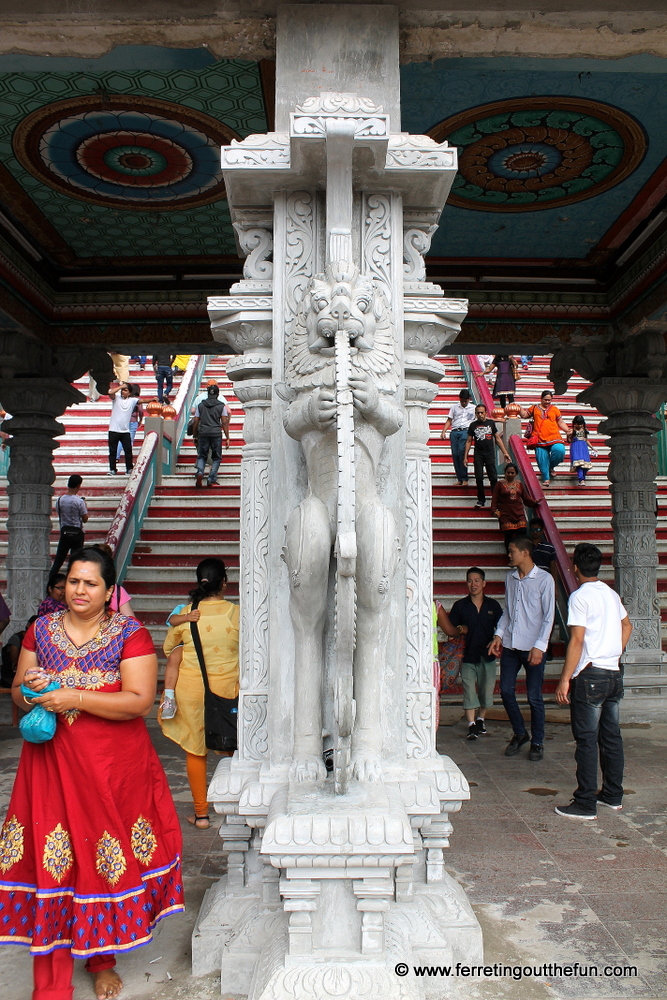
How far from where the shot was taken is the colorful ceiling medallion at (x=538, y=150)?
5.33 metres

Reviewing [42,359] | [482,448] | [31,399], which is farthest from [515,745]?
[42,359]

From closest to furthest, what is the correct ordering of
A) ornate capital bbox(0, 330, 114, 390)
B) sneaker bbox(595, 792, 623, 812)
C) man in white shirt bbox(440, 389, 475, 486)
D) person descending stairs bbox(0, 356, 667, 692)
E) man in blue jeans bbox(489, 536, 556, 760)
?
sneaker bbox(595, 792, 623, 812) < man in blue jeans bbox(489, 536, 556, 760) < ornate capital bbox(0, 330, 114, 390) < person descending stairs bbox(0, 356, 667, 692) < man in white shirt bbox(440, 389, 475, 486)

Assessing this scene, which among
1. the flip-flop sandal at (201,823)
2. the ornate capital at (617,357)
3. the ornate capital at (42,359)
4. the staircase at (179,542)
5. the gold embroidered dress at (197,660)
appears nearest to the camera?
the gold embroidered dress at (197,660)

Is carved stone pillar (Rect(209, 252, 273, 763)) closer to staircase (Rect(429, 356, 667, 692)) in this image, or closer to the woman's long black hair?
the woman's long black hair

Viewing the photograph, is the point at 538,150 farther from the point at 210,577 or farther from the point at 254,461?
the point at 210,577

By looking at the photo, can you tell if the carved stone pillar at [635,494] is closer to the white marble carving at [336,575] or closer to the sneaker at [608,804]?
the sneaker at [608,804]

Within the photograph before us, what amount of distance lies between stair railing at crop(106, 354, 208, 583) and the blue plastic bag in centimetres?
602

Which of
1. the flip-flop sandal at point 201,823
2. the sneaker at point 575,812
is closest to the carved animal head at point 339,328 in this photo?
the flip-flop sandal at point 201,823

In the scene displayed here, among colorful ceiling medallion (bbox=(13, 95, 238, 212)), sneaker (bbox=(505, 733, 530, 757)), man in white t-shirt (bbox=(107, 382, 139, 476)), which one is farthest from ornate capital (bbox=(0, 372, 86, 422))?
sneaker (bbox=(505, 733, 530, 757))

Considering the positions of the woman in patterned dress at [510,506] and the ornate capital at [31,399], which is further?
the woman in patterned dress at [510,506]

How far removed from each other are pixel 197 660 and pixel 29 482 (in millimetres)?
5115

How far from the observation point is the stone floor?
294cm

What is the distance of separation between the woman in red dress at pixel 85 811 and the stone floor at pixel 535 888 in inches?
11.7

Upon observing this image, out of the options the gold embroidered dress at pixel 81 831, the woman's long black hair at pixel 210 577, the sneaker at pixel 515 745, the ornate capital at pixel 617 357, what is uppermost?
the ornate capital at pixel 617 357
